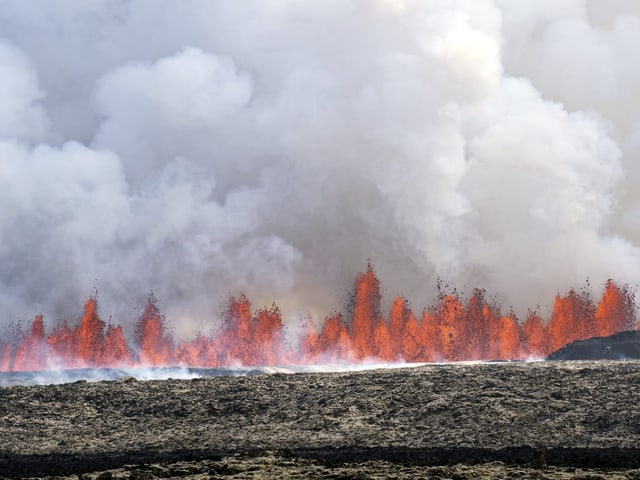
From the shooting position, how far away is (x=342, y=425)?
3953 cm

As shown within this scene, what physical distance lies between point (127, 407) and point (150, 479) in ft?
56.7

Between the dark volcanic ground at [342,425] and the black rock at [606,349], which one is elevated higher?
the black rock at [606,349]

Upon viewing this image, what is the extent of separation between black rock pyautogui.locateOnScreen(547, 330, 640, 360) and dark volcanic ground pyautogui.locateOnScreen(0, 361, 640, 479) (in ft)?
86.6

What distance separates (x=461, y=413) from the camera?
3978cm

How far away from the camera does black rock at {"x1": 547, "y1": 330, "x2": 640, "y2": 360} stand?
74.0 meters

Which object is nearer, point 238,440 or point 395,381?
point 238,440

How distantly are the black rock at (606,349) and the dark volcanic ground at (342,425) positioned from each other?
26.4 m

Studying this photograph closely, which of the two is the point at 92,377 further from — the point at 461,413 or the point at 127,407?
the point at 461,413

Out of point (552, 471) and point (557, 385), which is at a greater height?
point (557, 385)

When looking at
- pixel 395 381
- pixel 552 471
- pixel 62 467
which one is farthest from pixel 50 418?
pixel 552 471

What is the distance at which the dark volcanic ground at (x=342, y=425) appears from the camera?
1243 inches

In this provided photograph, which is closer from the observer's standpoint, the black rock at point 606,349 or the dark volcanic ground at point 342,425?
the dark volcanic ground at point 342,425

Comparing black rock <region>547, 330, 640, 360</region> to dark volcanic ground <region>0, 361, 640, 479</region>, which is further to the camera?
black rock <region>547, 330, 640, 360</region>

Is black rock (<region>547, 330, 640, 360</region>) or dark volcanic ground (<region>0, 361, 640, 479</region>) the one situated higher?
black rock (<region>547, 330, 640, 360</region>)
